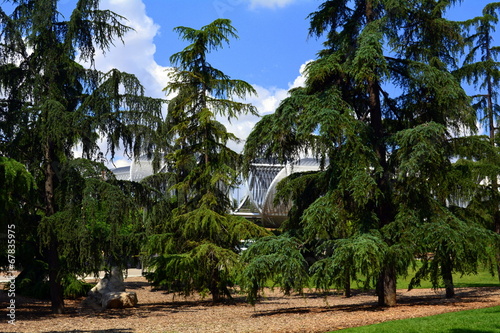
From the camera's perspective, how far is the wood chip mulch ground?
11312 mm

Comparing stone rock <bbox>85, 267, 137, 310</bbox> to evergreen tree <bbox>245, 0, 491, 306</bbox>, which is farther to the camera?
stone rock <bbox>85, 267, 137, 310</bbox>

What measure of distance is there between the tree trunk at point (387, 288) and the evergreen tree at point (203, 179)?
4.17 m

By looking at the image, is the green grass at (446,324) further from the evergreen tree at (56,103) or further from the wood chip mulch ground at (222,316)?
the evergreen tree at (56,103)

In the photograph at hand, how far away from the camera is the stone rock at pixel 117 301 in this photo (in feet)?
52.5

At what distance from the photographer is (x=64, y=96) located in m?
15.1

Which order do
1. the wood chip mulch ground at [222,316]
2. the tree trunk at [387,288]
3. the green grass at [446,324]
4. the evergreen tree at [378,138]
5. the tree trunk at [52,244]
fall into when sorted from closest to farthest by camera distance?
the green grass at [446,324] → the wood chip mulch ground at [222,316] → the evergreen tree at [378,138] → the tree trunk at [387,288] → the tree trunk at [52,244]

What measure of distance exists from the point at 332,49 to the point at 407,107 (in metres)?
2.70

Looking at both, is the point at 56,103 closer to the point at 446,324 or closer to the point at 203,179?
the point at 203,179

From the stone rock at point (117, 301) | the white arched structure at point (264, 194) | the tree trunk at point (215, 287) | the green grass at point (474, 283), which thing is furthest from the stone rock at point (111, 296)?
the white arched structure at point (264, 194)

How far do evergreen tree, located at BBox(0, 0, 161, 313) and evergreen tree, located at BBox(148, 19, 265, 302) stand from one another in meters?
2.51

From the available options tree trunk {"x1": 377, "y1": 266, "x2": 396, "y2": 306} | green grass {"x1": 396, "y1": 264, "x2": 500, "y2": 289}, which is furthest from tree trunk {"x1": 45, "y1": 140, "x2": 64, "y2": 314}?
green grass {"x1": 396, "y1": 264, "x2": 500, "y2": 289}

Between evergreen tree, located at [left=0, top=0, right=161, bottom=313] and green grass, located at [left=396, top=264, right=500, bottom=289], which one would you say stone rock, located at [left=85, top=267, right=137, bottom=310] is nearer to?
evergreen tree, located at [left=0, top=0, right=161, bottom=313]

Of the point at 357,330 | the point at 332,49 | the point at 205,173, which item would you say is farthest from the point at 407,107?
the point at 357,330

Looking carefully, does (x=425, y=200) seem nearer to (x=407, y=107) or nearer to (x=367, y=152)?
(x=367, y=152)
